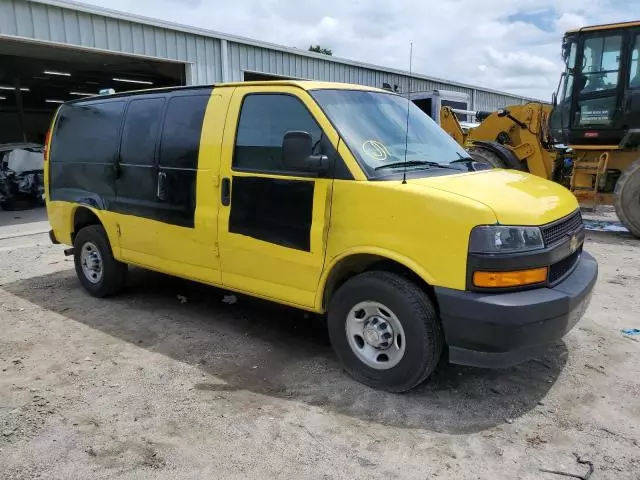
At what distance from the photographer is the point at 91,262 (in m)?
5.73

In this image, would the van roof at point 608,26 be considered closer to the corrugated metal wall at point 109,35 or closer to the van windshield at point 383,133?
the van windshield at point 383,133

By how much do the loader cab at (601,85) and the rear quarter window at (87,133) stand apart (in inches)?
309

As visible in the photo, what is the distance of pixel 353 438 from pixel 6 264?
21.3 feet

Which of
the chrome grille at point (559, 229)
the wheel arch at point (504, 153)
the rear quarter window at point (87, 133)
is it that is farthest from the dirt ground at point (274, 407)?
the wheel arch at point (504, 153)

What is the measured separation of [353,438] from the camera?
304 cm

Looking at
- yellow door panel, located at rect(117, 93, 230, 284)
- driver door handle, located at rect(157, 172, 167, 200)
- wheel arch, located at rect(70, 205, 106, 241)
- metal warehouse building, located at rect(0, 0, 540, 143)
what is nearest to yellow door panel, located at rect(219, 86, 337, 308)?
yellow door panel, located at rect(117, 93, 230, 284)

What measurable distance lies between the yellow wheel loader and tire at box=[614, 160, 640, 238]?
1 cm

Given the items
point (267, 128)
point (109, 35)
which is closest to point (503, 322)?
point (267, 128)

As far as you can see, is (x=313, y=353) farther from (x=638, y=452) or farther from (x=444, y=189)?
(x=638, y=452)

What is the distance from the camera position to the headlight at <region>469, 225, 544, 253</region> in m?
2.99

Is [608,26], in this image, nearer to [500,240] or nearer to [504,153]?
[504,153]

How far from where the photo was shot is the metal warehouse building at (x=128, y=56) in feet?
34.8

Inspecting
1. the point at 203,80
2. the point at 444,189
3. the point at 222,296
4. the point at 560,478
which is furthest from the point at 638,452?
the point at 203,80

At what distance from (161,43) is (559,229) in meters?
11.7
